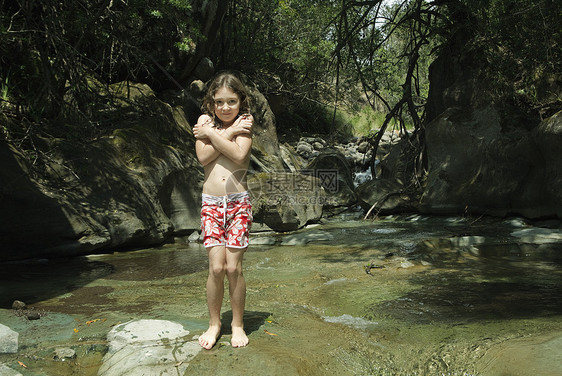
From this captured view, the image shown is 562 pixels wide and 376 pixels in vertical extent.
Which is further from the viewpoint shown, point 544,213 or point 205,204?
point 544,213

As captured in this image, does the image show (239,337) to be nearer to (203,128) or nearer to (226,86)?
(203,128)

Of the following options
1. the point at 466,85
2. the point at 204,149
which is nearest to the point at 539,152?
the point at 466,85

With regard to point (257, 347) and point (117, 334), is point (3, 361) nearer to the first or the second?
point (117, 334)

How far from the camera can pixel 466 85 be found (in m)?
10.2

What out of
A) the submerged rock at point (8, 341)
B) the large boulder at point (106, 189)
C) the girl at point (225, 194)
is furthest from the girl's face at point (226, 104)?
the large boulder at point (106, 189)

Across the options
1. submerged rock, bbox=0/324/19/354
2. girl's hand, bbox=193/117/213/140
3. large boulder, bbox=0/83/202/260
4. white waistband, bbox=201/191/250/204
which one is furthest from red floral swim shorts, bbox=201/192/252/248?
large boulder, bbox=0/83/202/260

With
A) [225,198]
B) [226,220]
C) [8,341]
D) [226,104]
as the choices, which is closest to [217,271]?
[226,220]

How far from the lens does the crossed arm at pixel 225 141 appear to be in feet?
9.89

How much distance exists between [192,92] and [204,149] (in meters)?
9.76

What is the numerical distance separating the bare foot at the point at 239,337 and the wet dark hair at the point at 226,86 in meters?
1.18

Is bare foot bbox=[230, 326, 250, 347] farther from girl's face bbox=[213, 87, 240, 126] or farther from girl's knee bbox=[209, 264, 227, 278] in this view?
girl's face bbox=[213, 87, 240, 126]

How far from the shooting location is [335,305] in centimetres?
395

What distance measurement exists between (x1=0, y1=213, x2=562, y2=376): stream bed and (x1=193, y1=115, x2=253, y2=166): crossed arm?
976 mm

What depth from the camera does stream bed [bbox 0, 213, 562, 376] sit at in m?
2.70
